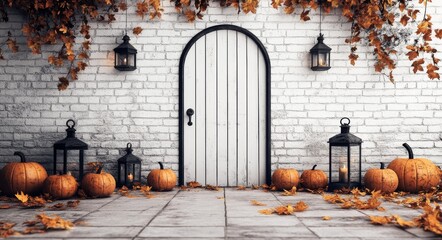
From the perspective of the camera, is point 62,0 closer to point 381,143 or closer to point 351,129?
point 351,129

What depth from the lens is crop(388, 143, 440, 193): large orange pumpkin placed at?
4500 mm

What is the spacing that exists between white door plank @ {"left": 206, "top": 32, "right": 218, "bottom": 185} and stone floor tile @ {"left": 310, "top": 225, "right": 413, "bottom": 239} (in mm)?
2419

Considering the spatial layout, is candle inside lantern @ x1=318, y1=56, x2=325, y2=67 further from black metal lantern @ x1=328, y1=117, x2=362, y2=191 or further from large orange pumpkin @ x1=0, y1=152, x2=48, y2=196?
large orange pumpkin @ x1=0, y1=152, x2=48, y2=196

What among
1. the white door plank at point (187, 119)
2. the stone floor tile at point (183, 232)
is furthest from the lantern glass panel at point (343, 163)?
the stone floor tile at point (183, 232)

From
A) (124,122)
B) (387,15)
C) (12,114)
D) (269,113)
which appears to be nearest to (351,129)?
(269,113)

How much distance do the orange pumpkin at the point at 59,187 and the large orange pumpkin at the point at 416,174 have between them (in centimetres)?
309

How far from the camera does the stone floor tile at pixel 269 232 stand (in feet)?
8.14

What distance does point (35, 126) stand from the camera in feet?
16.4

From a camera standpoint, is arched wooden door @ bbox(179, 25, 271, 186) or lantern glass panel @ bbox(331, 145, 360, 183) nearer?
lantern glass panel @ bbox(331, 145, 360, 183)

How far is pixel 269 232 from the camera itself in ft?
8.47

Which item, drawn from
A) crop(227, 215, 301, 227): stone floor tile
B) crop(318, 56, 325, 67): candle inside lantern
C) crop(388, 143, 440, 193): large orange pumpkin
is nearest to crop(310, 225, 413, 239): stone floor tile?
crop(227, 215, 301, 227): stone floor tile

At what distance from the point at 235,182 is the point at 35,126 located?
7.25 feet

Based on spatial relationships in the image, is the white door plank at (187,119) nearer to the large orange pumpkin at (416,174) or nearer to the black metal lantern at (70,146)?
the black metal lantern at (70,146)

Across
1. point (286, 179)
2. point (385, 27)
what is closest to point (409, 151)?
point (286, 179)
